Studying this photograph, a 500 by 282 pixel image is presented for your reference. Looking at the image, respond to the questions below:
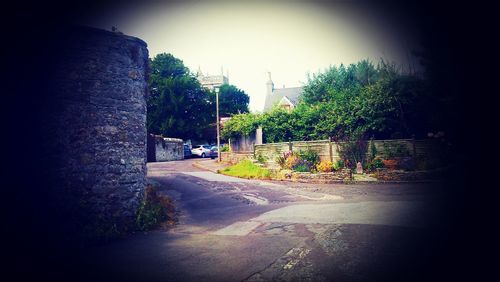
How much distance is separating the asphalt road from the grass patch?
589 centimetres

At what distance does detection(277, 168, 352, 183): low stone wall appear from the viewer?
42.6 feet

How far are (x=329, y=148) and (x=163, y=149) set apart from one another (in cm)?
1777

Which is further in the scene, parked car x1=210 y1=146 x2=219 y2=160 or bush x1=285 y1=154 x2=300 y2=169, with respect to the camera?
parked car x1=210 y1=146 x2=219 y2=160

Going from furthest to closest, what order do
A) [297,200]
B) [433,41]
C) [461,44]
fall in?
[297,200] < [433,41] < [461,44]

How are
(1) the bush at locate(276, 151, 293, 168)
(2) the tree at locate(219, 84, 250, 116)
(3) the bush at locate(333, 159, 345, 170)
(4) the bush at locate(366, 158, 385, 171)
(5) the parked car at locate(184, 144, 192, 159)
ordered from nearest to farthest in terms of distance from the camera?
1. (4) the bush at locate(366, 158, 385, 171)
2. (3) the bush at locate(333, 159, 345, 170)
3. (1) the bush at locate(276, 151, 293, 168)
4. (5) the parked car at locate(184, 144, 192, 159)
5. (2) the tree at locate(219, 84, 250, 116)

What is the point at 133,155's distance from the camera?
274 inches

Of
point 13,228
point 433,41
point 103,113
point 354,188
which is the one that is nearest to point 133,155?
point 103,113

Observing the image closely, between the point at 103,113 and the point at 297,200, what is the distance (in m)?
6.79

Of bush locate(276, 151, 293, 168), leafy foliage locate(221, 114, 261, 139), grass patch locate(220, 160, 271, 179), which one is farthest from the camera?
leafy foliage locate(221, 114, 261, 139)

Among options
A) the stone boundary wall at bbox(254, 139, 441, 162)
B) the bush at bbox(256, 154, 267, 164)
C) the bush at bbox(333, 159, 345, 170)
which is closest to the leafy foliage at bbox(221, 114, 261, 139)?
the stone boundary wall at bbox(254, 139, 441, 162)

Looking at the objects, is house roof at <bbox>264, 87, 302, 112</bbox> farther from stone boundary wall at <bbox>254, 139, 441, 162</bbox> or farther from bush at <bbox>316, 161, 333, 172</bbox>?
bush at <bbox>316, 161, 333, 172</bbox>

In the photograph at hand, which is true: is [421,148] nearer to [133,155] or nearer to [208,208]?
[208,208]

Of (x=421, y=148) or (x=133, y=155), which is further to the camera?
(x=421, y=148)

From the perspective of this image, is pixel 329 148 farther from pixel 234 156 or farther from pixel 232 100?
pixel 232 100
